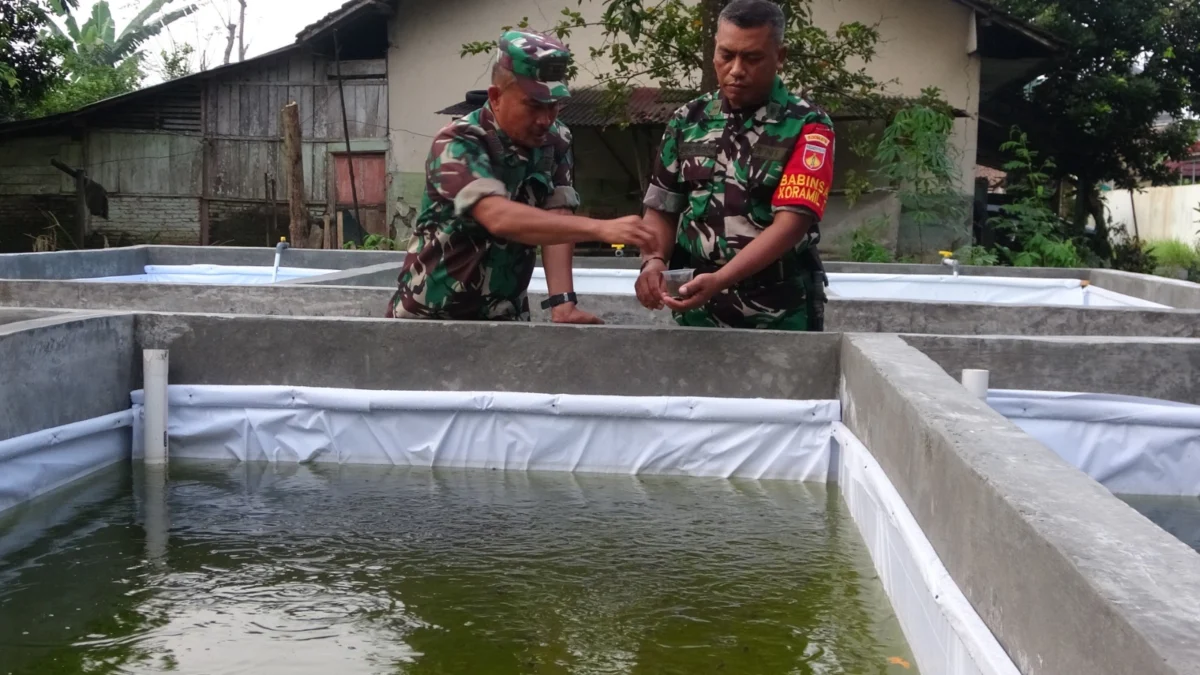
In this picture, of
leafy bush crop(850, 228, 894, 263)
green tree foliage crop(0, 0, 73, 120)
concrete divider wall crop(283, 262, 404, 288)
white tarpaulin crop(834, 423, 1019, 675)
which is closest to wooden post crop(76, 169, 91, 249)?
green tree foliage crop(0, 0, 73, 120)

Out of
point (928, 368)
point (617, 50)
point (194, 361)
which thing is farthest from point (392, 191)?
point (928, 368)

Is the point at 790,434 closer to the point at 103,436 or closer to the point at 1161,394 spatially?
the point at 1161,394

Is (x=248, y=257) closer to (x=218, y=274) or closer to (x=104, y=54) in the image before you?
(x=218, y=274)

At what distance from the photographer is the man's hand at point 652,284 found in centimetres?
346

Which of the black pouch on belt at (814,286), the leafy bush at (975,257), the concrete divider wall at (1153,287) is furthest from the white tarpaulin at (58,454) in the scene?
the leafy bush at (975,257)

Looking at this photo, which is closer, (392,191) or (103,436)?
(103,436)

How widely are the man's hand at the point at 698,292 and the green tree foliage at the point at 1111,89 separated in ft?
49.5

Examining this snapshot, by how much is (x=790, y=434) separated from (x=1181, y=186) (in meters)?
25.8

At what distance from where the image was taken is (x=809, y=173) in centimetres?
341

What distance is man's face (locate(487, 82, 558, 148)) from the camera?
11.3 feet

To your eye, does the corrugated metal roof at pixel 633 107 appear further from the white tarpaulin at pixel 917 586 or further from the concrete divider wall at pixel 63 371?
the white tarpaulin at pixel 917 586

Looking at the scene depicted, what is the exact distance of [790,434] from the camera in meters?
3.63

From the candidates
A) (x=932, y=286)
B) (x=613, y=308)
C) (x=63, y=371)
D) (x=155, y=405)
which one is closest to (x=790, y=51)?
(x=932, y=286)

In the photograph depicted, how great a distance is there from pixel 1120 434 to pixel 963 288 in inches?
178
